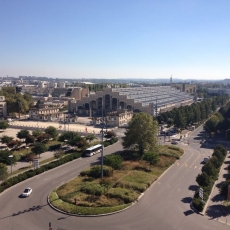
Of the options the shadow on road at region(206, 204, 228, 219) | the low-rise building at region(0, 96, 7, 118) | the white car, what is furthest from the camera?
the low-rise building at region(0, 96, 7, 118)

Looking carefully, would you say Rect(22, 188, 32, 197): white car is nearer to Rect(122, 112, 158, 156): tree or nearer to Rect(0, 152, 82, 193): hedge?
Rect(0, 152, 82, 193): hedge

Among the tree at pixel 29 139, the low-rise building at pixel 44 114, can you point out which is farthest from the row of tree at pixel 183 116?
the low-rise building at pixel 44 114

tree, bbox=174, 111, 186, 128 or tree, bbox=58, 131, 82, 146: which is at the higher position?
tree, bbox=174, 111, 186, 128

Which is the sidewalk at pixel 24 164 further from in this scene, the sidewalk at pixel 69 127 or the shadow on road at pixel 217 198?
the shadow on road at pixel 217 198

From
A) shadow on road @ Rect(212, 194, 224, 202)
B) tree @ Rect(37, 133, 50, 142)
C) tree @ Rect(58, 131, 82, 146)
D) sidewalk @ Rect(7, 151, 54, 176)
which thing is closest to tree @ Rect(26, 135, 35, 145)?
tree @ Rect(37, 133, 50, 142)

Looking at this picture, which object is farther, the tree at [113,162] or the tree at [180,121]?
the tree at [180,121]

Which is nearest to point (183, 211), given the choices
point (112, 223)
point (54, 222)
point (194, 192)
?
point (194, 192)
